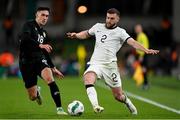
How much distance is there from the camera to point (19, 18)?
5191 cm

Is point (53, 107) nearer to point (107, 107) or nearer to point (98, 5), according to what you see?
point (107, 107)

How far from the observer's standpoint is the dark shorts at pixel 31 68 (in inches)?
668

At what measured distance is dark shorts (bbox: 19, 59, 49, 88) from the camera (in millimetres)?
16956

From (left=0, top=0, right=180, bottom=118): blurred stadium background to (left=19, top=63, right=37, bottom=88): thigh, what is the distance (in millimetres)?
23929

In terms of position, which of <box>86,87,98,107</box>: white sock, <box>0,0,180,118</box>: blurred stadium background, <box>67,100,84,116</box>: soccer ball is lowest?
<box>0,0,180,118</box>: blurred stadium background

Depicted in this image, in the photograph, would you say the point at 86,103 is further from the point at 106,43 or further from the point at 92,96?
the point at 92,96

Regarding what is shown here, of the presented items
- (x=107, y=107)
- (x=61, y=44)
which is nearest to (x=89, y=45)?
(x=61, y=44)

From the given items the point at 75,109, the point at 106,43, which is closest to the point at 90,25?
the point at 106,43

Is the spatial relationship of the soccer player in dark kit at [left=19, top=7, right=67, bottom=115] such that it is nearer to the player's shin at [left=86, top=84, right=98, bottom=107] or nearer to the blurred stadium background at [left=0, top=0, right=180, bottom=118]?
the player's shin at [left=86, top=84, right=98, bottom=107]

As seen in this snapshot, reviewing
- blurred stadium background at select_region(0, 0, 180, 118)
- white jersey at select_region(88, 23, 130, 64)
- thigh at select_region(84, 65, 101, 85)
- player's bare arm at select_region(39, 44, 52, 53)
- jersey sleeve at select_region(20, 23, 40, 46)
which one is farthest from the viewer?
blurred stadium background at select_region(0, 0, 180, 118)

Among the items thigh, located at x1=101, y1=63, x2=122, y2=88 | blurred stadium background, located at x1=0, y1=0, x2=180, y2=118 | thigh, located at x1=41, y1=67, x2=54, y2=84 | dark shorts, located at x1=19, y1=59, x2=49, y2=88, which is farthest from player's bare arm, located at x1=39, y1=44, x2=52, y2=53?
blurred stadium background, located at x1=0, y1=0, x2=180, y2=118

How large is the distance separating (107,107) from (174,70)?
2424cm

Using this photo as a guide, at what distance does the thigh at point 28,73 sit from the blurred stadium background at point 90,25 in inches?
942

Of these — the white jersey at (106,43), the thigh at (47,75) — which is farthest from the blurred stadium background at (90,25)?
the thigh at (47,75)
